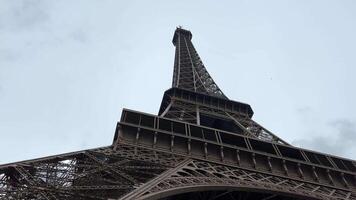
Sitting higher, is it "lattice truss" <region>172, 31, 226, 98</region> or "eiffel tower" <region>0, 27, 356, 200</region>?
"lattice truss" <region>172, 31, 226, 98</region>

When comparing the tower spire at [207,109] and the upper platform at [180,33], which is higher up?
the upper platform at [180,33]

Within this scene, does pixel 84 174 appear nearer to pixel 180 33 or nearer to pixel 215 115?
pixel 215 115

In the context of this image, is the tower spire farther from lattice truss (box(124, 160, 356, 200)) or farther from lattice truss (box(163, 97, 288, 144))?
lattice truss (box(124, 160, 356, 200))

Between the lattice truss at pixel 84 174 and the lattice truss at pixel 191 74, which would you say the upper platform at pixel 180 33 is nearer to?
the lattice truss at pixel 191 74

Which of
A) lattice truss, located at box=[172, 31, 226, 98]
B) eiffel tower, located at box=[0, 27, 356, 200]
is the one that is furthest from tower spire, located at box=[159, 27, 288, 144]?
eiffel tower, located at box=[0, 27, 356, 200]

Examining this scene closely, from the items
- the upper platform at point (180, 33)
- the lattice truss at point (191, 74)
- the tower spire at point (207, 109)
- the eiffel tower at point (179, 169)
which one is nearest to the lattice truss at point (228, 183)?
the eiffel tower at point (179, 169)

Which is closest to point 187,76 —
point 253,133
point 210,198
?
point 253,133

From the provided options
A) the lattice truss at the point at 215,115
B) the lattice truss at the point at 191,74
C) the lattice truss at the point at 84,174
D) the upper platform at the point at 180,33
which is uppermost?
the upper platform at the point at 180,33
